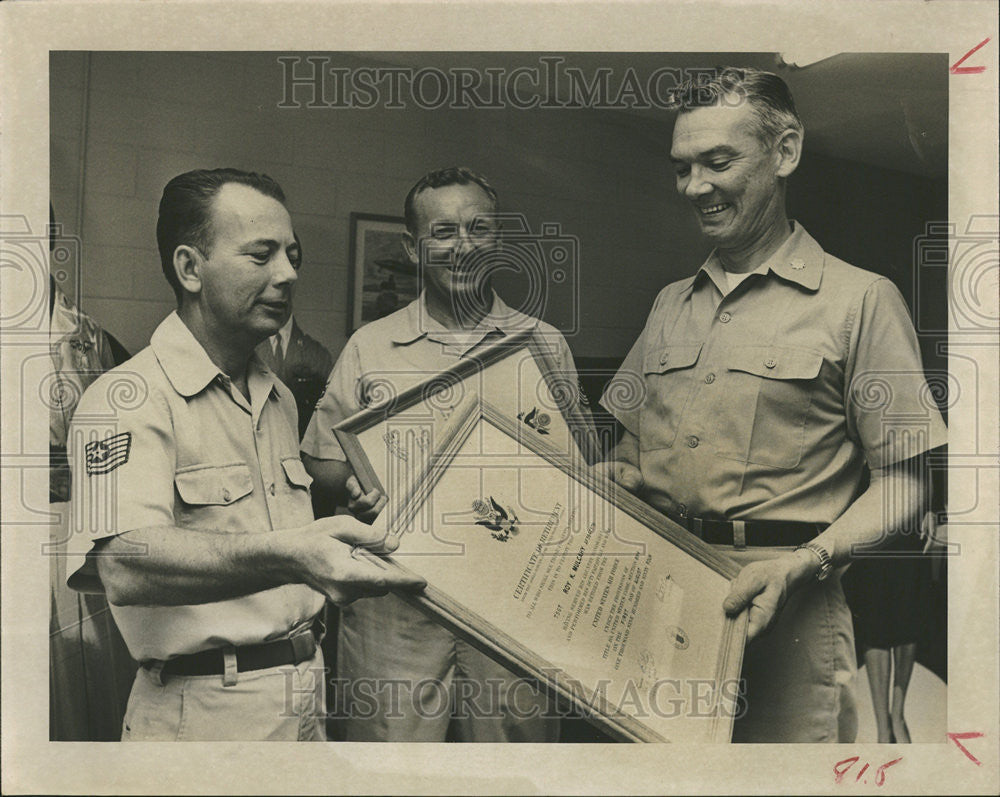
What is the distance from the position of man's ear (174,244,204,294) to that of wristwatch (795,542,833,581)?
1595 millimetres

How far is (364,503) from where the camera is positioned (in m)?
2.12

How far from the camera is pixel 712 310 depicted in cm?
218

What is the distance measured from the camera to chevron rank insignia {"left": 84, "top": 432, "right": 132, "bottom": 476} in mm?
2127

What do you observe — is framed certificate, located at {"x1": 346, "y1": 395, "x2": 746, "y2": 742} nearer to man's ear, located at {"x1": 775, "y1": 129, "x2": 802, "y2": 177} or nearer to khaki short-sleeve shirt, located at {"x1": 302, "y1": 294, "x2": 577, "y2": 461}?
khaki short-sleeve shirt, located at {"x1": 302, "y1": 294, "x2": 577, "y2": 461}

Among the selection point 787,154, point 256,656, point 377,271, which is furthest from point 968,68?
point 256,656

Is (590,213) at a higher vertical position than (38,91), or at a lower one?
lower

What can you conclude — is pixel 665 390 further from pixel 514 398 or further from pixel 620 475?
pixel 514 398

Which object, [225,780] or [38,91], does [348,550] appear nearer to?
[225,780]

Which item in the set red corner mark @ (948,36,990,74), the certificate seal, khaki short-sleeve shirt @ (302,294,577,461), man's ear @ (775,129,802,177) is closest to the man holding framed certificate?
khaki short-sleeve shirt @ (302,294,577,461)

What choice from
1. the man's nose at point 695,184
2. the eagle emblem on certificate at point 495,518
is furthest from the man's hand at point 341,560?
the man's nose at point 695,184

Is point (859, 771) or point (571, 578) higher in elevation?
point (571, 578)

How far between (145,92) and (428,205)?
2.49ft

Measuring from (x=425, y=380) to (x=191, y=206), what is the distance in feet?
2.31

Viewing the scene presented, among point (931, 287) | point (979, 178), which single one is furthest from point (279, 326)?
point (979, 178)
